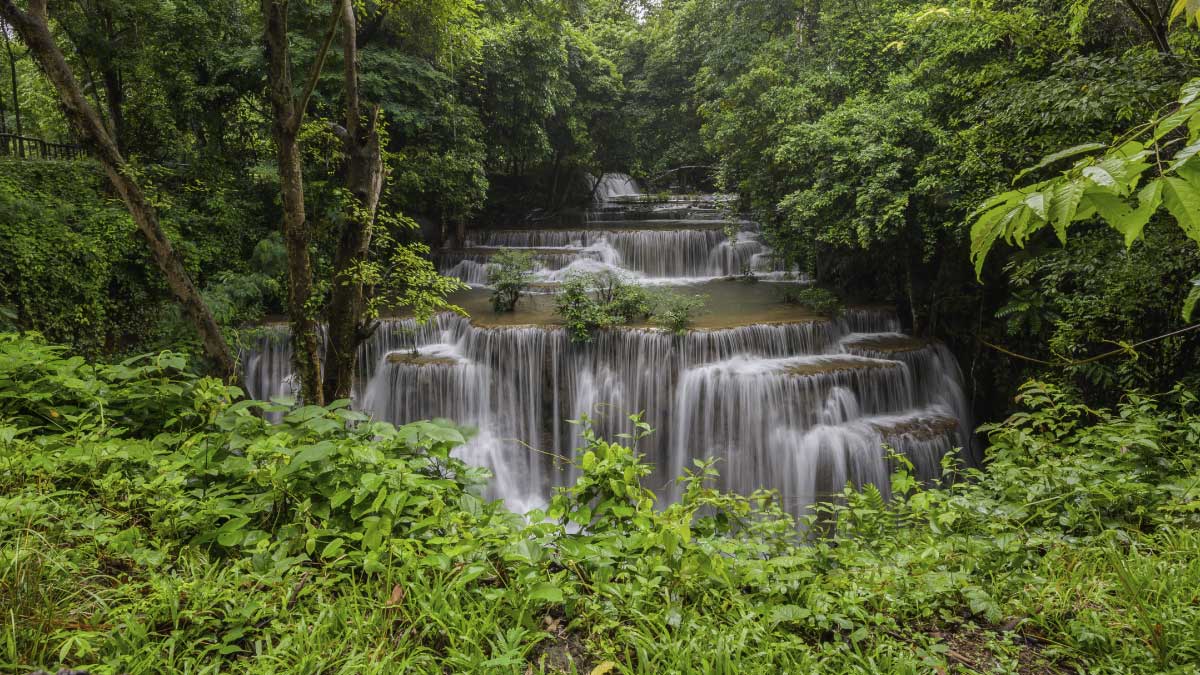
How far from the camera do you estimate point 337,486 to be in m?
2.52

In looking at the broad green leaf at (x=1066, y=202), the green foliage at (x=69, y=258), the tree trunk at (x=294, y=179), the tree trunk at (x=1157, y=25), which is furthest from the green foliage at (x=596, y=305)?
the broad green leaf at (x=1066, y=202)

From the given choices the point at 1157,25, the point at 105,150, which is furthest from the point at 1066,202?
the point at 1157,25

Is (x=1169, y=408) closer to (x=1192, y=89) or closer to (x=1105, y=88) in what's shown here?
(x=1105, y=88)

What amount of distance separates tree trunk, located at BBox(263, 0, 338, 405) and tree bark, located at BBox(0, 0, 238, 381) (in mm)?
623

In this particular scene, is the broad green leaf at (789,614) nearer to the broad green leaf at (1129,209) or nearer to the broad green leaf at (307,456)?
the broad green leaf at (1129,209)

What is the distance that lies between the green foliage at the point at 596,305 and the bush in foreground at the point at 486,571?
626 centimetres

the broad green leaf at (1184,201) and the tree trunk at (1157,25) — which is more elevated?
the tree trunk at (1157,25)

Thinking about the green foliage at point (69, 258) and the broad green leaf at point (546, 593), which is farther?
the green foliage at point (69, 258)

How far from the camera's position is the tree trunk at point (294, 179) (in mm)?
4180

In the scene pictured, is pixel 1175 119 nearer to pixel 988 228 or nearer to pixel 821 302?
pixel 988 228

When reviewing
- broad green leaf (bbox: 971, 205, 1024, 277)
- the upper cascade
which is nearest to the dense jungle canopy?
broad green leaf (bbox: 971, 205, 1024, 277)

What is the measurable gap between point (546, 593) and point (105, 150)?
5.14 metres

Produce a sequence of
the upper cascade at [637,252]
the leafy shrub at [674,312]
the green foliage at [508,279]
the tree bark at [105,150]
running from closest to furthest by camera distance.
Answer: the tree bark at [105,150]
the leafy shrub at [674,312]
the green foliage at [508,279]
the upper cascade at [637,252]

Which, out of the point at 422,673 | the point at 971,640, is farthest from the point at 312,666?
the point at 971,640
